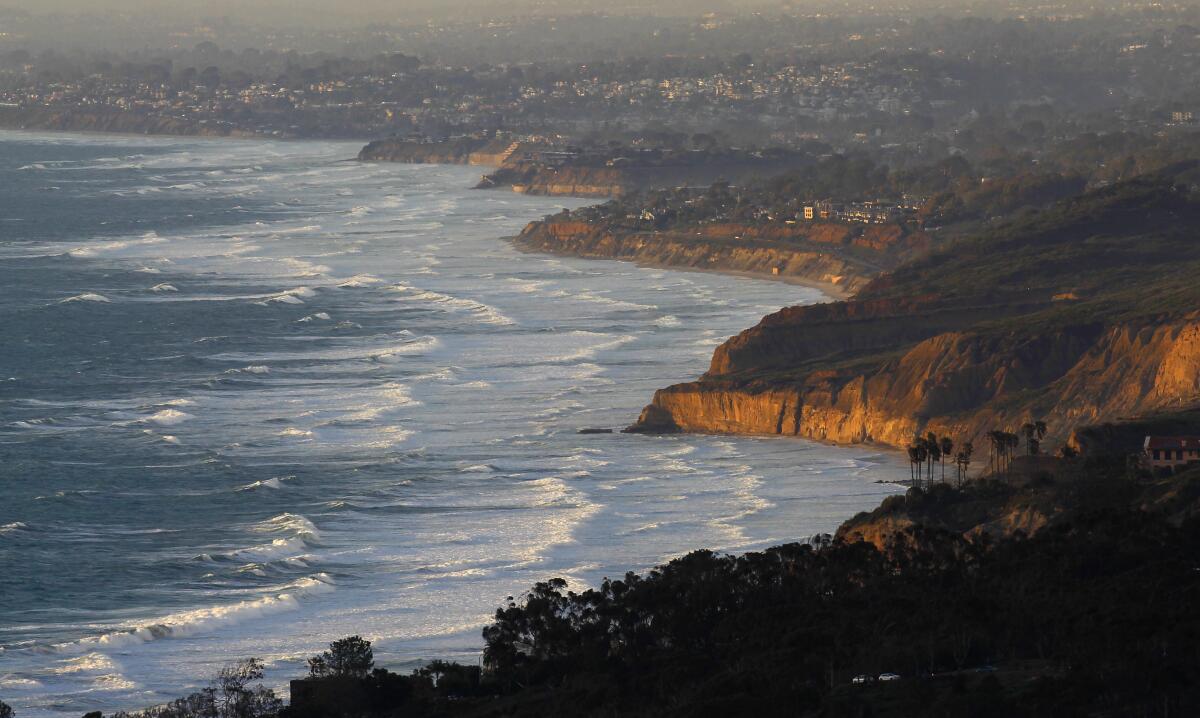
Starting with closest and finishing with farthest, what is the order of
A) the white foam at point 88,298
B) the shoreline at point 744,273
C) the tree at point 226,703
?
the tree at point 226,703 < the shoreline at point 744,273 < the white foam at point 88,298

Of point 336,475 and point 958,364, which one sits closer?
point 336,475

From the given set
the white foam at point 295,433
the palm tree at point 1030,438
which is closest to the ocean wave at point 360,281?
the white foam at point 295,433

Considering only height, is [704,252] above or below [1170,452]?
above

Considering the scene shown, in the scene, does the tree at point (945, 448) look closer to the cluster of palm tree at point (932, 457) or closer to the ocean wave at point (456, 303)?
the cluster of palm tree at point (932, 457)

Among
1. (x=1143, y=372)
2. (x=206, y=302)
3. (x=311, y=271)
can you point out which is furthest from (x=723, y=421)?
(x=311, y=271)

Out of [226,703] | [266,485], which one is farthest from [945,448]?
[226,703]

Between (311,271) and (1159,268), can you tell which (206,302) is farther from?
(1159,268)

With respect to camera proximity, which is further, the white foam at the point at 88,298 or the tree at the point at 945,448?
the white foam at the point at 88,298

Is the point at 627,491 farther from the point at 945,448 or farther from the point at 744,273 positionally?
the point at 744,273
